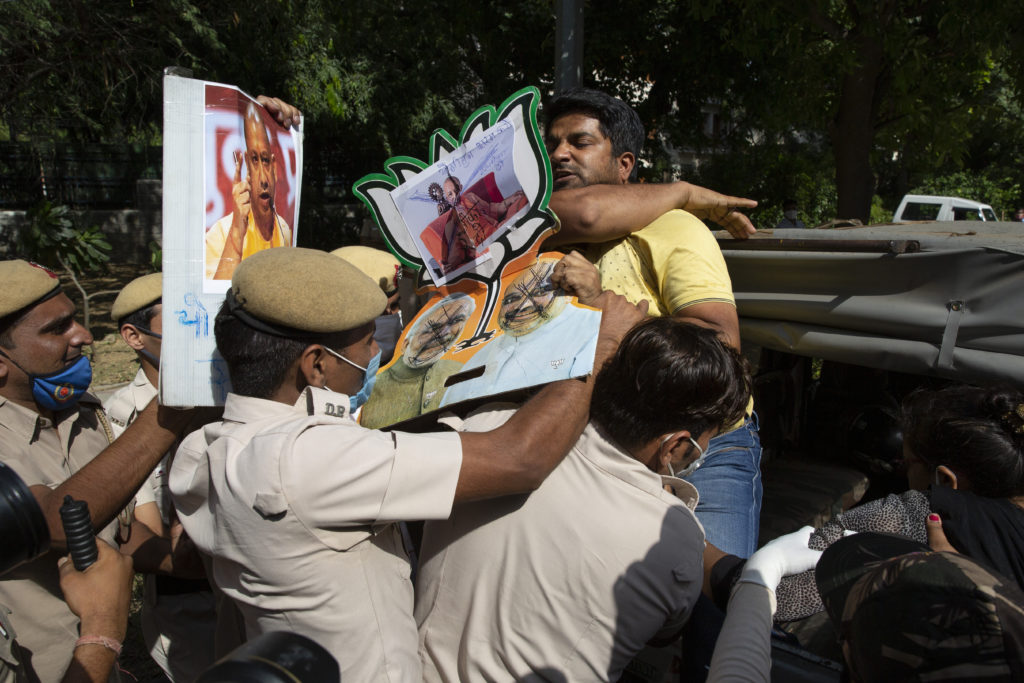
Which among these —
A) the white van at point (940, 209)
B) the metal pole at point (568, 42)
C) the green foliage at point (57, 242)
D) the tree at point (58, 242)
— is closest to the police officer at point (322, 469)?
the metal pole at point (568, 42)

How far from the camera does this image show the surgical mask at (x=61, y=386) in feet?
6.91

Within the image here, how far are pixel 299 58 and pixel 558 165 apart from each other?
1089 centimetres

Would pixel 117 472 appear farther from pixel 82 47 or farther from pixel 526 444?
pixel 82 47

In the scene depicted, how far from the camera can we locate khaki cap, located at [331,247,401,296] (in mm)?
3096

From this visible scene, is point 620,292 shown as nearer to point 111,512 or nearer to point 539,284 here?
point 539,284

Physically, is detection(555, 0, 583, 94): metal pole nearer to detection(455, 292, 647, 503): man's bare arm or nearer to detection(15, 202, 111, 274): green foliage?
detection(455, 292, 647, 503): man's bare arm

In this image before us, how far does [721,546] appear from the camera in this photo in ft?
6.75

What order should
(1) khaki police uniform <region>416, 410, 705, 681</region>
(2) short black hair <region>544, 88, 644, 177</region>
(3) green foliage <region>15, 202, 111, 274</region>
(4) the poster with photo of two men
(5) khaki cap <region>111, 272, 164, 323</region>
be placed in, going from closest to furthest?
1. (1) khaki police uniform <region>416, 410, 705, 681</region>
2. (4) the poster with photo of two men
3. (2) short black hair <region>544, 88, 644, 177</region>
4. (5) khaki cap <region>111, 272, 164, 323</region>
5. (3) green foliage <region>15, 202, 111, 274</region>

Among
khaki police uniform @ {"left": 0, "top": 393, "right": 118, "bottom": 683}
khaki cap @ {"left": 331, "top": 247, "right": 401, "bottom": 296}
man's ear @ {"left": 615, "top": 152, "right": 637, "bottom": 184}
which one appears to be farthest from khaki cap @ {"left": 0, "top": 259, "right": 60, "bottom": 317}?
Result: man's ear @ {"left": 615, "top": 152, "right": 637, "bottom": 184}

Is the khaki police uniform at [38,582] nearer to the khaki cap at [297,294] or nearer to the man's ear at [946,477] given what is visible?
the khaki cap at [297,294]

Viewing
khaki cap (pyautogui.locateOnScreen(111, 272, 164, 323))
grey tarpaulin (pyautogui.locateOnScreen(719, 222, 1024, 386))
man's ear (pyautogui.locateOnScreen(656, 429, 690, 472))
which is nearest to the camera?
man's ear (pyautogui.locateOnScreen(656, 429, 690, 472))

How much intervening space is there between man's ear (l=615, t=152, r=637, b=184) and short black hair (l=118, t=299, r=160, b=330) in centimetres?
156

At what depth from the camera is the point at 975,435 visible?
179 cm

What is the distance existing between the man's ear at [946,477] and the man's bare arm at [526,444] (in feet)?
3.07
